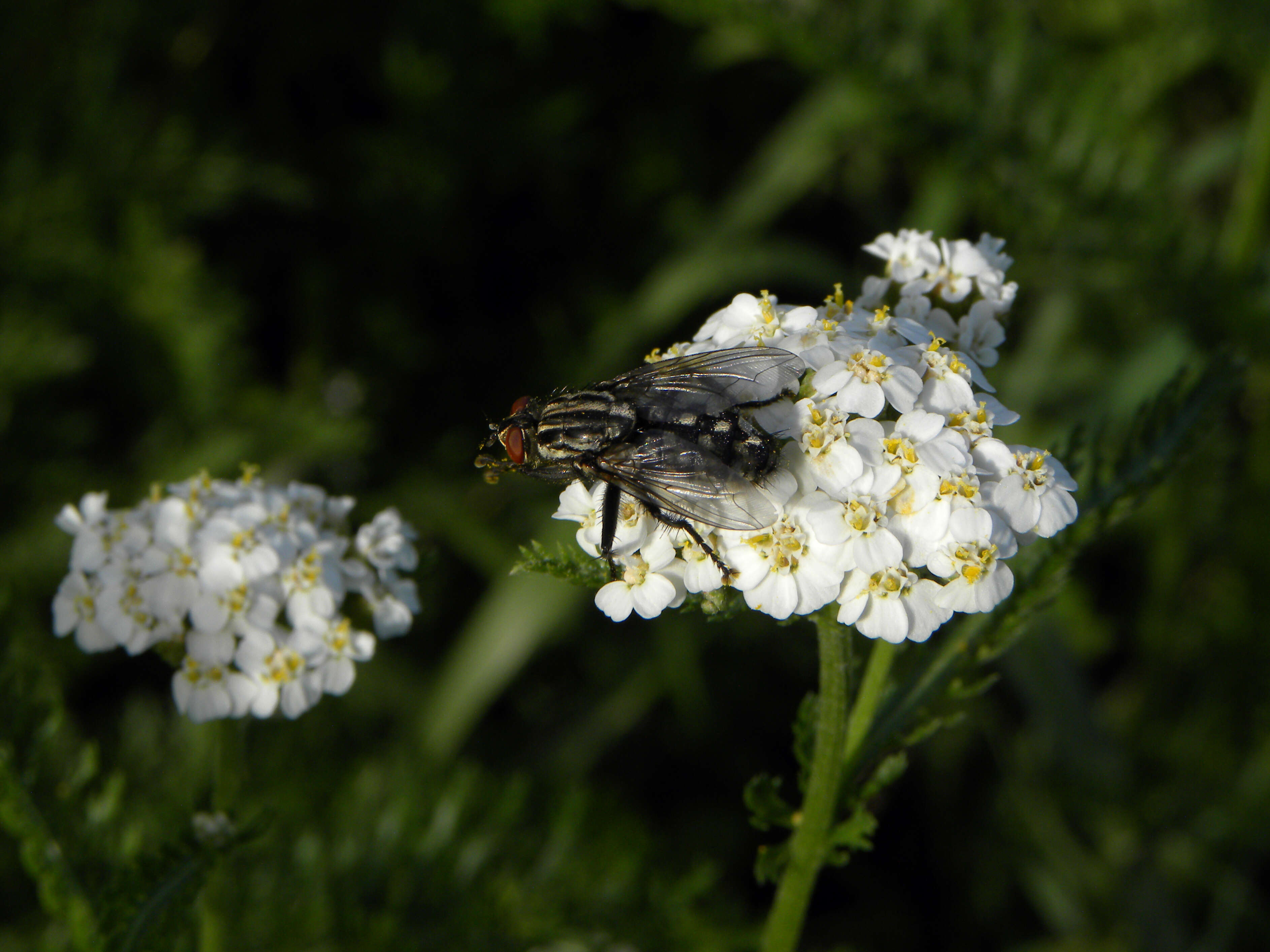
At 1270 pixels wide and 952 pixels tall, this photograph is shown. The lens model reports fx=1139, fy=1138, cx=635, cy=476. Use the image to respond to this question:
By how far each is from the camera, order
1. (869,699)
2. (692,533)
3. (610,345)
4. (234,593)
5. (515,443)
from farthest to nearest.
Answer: (610,345) < (515,443) < (234,593) < (869,699) < (692,533)

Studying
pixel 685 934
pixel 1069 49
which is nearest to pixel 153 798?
pixel 685 934

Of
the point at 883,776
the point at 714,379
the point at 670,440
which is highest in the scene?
the point at 714,379

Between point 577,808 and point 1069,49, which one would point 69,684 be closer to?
point 577,808

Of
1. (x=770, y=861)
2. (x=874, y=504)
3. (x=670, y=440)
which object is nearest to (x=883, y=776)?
(x=770, y=861)

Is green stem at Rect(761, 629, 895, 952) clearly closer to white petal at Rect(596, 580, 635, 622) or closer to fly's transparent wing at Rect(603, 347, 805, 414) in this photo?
white petal at Rect(596, 580, 635, 622)

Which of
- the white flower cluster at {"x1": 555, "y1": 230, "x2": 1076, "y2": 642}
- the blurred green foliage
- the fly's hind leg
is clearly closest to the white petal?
the white flower cluster at {"x1": 555, "y1": 230, "x2": 1076, "y2": 642}

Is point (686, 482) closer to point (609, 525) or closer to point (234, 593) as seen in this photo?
point (609, 525)
